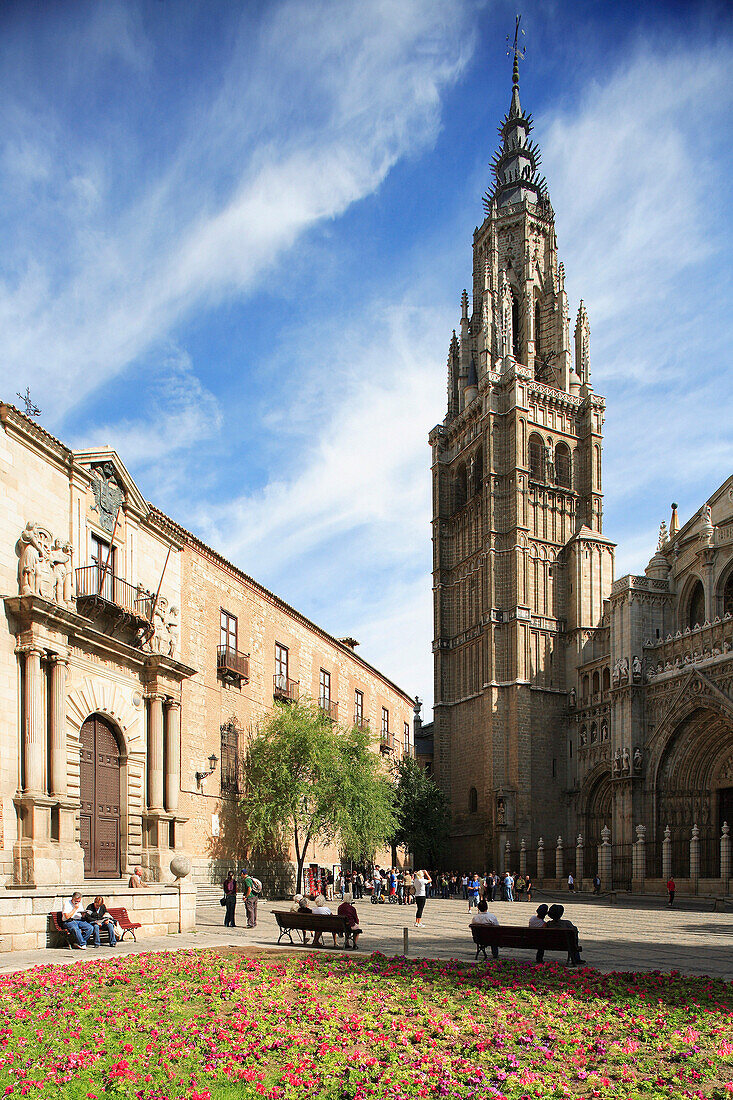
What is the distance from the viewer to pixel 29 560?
744 inches

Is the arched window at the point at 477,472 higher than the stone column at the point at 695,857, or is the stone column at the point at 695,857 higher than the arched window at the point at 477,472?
the arched window at the point at 477,472

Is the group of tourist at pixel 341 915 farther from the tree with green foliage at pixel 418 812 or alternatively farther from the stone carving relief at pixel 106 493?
the tree with green foliage at pixel 418 812

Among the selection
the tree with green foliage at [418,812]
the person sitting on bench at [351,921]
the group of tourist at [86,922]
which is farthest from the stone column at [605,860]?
the group of tourist at [86,922]

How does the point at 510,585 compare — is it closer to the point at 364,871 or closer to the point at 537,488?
the point at 537,488

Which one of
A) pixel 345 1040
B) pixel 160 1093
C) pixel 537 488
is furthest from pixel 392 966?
pixel 537 488

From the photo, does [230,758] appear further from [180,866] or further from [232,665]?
[180,866]

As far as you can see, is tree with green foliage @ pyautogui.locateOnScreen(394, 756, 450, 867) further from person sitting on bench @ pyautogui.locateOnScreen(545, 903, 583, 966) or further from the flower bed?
the flower bed

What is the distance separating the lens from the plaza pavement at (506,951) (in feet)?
49.8

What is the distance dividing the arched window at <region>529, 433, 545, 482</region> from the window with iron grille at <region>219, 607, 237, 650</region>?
3416cm

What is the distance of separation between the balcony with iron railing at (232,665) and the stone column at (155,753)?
6000mm

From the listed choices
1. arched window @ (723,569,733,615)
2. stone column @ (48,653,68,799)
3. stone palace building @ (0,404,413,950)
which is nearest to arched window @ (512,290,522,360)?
arched window @ (723,569,733,615)

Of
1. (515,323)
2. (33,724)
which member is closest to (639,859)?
(33,724)

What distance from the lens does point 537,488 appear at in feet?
198

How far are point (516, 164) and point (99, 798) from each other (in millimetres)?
68135
